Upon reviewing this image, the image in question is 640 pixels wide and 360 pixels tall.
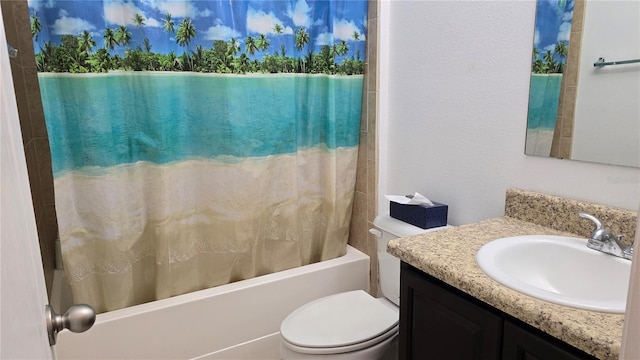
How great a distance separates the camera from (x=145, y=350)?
1731mm

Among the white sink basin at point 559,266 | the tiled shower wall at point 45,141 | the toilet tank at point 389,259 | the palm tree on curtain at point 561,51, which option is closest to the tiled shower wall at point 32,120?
the tiled shower wall at point 45,141

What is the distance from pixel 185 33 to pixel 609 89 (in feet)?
4.85

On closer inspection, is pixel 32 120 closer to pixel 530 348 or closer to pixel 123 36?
pixel 123 36

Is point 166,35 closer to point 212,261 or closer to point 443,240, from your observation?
point 212,261

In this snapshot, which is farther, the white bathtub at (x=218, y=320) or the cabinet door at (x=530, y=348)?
the white bathtub at (x=218, y=320)

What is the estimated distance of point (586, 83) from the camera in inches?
49.6

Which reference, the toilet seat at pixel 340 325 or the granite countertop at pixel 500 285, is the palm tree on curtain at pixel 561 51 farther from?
the toilet seat at pixel 340 325

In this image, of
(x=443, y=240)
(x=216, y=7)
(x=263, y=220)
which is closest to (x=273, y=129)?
(x=263, y=220)

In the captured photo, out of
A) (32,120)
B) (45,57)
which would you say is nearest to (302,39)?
(45,57)

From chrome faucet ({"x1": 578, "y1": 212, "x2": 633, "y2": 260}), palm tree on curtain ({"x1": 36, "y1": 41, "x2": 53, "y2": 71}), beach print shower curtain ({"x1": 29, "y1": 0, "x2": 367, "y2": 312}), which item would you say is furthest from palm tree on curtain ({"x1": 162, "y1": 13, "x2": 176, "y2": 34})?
chrome faucet ({"x1": 578, "y1": 212, "x2": 633, "y2": 260})

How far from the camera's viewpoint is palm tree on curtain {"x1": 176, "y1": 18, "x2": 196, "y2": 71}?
166 centimetres

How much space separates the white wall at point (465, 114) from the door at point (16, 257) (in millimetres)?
1389

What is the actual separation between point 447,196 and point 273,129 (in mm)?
813

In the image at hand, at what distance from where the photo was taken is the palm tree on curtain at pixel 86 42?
151cm
